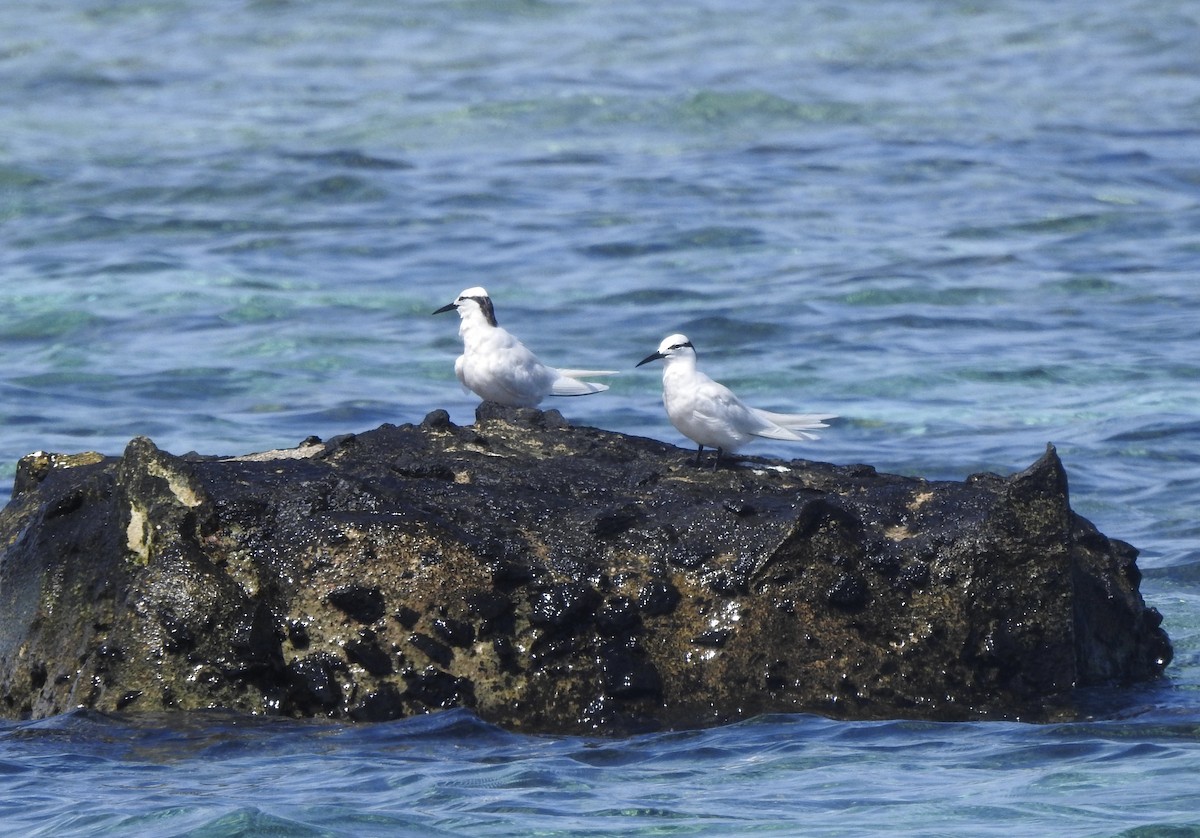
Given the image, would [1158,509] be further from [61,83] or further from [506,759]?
[61,83]

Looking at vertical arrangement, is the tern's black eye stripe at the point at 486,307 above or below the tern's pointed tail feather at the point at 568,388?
above

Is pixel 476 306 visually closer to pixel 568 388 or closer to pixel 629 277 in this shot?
pixel 568 388

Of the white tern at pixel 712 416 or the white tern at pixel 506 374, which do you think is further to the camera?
the white tern at pixel 506 374

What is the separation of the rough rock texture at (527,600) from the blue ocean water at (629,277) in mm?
146

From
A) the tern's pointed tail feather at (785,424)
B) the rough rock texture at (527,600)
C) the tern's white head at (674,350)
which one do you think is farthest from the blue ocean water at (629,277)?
the tern's white head at (674,350)

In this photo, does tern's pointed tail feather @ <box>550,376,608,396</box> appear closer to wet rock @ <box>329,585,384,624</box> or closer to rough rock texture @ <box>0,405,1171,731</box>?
rough rock texture @ <box>0,405,1171,731</box>

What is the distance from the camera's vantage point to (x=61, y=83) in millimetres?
22438

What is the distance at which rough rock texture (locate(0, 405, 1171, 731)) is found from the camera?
5594mm

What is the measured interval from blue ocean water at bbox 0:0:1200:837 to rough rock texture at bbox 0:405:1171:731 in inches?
5.7

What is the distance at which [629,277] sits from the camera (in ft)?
51.0

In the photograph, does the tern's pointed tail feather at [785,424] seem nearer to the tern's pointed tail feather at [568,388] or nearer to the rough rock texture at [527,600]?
the rough rock texture at [527,600]

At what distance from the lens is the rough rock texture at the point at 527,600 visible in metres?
5.59

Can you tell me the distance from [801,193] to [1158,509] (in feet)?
28.6

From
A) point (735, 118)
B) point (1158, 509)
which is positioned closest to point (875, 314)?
point (1158, 509)
